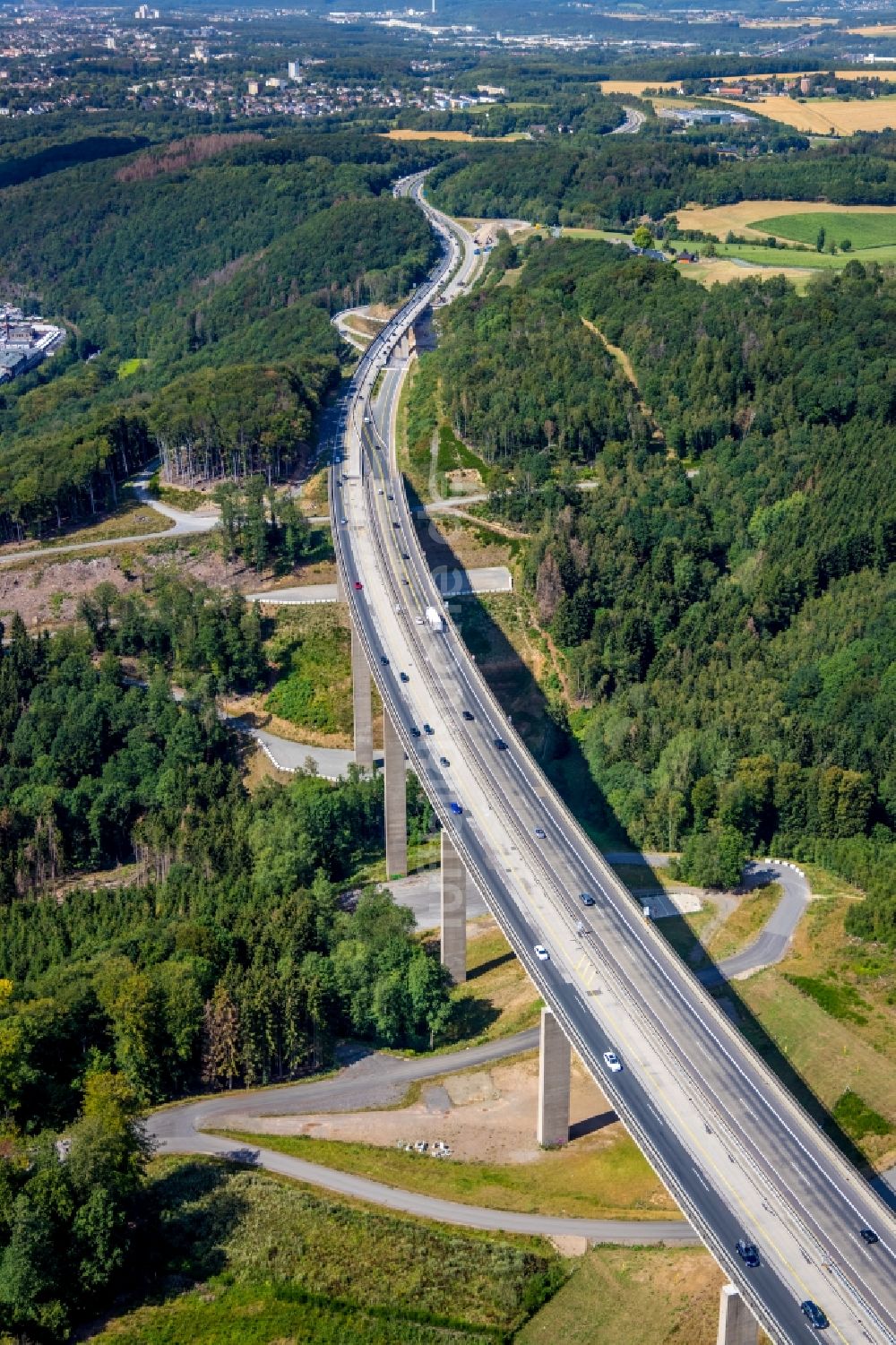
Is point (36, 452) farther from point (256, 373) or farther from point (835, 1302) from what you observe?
point (835, 1302)

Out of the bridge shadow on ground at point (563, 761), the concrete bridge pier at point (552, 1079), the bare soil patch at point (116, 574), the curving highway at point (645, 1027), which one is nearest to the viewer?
the curving highway at point (645, 1027)

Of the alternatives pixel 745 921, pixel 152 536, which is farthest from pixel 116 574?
pixel 745 921

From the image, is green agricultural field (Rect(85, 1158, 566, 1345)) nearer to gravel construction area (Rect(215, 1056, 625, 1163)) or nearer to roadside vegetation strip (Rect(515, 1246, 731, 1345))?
roadside vegetation strip (Rect(515, 1246, 731, 1345))

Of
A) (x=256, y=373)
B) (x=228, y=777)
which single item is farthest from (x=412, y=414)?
(x=228, y=777)

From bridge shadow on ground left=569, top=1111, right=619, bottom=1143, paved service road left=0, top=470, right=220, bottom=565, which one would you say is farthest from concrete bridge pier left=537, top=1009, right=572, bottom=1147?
paved service road left=0, top=470, right=220, bottom=565

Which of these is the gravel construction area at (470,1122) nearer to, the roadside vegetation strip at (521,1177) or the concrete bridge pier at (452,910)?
the roadside vegetation strip at (521,1177)

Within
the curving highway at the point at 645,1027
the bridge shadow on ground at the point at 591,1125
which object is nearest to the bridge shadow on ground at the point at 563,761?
the curving highway at the point at 645,1027
